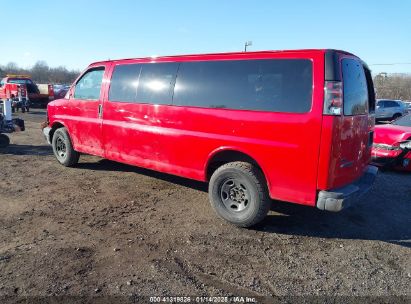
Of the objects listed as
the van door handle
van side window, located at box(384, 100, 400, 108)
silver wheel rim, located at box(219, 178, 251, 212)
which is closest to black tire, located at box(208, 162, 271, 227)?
silver wheel rim, located at box(219, 178, 251, 212)

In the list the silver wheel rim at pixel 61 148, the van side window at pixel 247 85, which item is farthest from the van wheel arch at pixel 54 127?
the van side window at pixel 247 85

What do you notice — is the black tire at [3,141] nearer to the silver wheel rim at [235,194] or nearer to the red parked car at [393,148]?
the silver wheel rim at [235,194]

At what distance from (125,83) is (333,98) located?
11.6ft

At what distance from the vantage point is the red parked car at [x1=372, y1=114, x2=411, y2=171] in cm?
762

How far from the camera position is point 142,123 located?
218 inches

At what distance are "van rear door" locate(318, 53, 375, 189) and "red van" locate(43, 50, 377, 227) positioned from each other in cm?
1

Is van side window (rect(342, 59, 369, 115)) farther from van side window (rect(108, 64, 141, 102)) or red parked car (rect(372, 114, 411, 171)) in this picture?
red parked car (rect(372, 114, 411, 171))

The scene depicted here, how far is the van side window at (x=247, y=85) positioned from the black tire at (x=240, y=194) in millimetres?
810

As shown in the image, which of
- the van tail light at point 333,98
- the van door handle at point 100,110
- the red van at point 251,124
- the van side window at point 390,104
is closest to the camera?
the van tail light at point 333,98

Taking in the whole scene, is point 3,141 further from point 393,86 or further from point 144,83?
point 393,86

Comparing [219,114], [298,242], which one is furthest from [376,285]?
[219,114]

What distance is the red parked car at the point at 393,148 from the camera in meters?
7.62

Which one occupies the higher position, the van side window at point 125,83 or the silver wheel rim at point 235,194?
the van side window at point 125,83

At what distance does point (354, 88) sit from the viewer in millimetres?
4168
